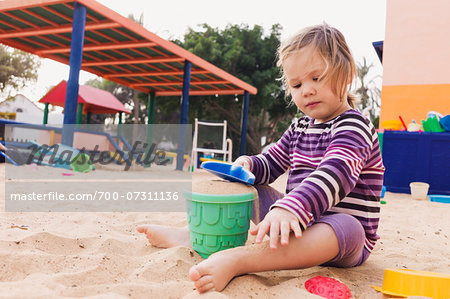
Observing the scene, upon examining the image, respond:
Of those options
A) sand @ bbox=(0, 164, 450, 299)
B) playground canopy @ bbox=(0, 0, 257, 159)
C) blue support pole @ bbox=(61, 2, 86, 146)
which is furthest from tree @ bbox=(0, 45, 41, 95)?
sand @ bbox=(0, 164, 450, 299)

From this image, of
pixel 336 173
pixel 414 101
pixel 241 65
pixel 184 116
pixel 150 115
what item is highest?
pixel 241 65

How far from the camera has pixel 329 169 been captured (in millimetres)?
1052

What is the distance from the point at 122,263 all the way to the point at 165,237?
28cm

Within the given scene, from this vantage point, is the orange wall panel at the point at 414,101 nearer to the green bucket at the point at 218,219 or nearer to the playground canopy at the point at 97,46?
the playground canopy at the point at 97,46

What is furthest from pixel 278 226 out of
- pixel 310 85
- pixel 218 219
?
pixel 310 85

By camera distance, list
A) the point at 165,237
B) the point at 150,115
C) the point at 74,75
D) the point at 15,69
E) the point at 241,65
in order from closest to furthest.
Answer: the point at 165,237
the point at 74,75
the point at 150,115
the point at 241,65
the point at 15,69

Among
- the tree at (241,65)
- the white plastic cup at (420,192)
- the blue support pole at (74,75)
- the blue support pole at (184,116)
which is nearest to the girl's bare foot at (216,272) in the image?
the white plastic cup at (420,192)

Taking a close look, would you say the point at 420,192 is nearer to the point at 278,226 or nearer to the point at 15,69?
the point at 278,226

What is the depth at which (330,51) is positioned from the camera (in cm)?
122

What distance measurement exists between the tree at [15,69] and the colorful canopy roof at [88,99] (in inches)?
356

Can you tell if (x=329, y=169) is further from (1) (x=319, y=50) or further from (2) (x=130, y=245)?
(2) (x=130, y=245)

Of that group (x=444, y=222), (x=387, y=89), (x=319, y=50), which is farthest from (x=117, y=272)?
(x=387, y=89)

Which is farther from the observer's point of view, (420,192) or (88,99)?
(88,99)

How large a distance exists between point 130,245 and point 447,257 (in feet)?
4.40
